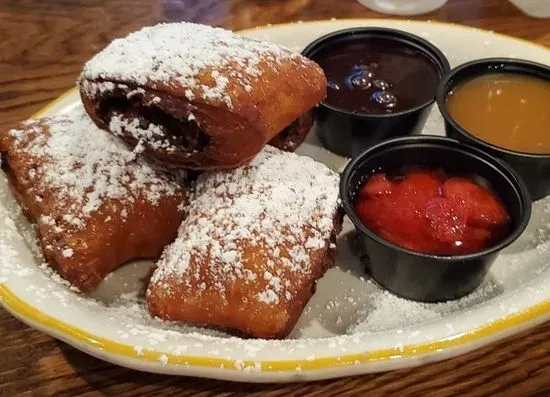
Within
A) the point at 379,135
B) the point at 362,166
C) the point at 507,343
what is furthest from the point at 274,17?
the point at 507,343

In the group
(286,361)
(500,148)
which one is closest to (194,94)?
(286,361)

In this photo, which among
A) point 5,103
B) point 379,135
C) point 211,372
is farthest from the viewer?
point 5,103

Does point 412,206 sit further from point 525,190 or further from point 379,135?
point 379,135

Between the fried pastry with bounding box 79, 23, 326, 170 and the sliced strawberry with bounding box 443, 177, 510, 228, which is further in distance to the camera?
the sliced strawberry with bounding box 443, 177, 510, 228

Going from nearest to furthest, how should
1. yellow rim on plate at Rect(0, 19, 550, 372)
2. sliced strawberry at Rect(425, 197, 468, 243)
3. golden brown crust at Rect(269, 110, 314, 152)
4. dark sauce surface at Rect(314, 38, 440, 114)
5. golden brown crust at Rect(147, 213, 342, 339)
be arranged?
1. yellow rim on plate at Rect(0, 19, 550, 372)
2. golden brown crust at Rect(147, 213, 342, 339)
3. sliced strawberry at Rect(425, 197, 468, 243)
4. golden brown crust at Rect(269, 110, 314, 152)
5. dark sauce surface at Rect(314, 38, 440, 114)

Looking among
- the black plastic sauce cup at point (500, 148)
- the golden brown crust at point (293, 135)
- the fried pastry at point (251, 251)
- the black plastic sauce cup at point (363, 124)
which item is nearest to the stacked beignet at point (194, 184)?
the fried pastry at point (251, 251)

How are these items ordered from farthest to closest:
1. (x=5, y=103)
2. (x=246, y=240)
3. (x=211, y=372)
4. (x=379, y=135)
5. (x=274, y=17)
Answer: (x=274, y=17), (x=5, y=103), (x=379, y=135), (x=246, y=240), (x=211, y=372)

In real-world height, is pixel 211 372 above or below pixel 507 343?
above

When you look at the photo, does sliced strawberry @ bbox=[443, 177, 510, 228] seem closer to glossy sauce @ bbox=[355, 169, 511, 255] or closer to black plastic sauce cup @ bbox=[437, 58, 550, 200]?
glossy sauce @ bbox=[355, 169, 511, 255]

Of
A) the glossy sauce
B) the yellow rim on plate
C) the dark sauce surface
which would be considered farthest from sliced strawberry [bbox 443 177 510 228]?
the dark sauce surface
